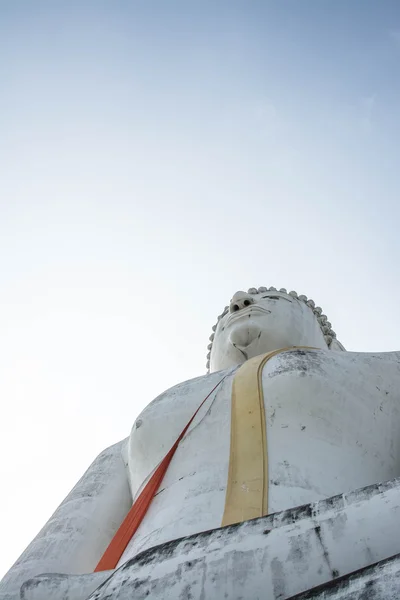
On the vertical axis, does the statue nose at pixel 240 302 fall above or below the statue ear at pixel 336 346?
above

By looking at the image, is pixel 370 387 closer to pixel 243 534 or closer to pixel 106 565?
pixel 106 565

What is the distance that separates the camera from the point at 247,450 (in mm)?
3957

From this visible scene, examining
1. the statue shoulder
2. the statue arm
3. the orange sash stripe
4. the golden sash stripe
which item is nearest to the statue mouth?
the statue shoulder

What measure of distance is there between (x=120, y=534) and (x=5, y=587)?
723mm

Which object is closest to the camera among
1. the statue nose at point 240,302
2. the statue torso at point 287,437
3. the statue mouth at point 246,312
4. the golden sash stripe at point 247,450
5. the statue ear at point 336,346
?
the golden sash stripe at point 247,450

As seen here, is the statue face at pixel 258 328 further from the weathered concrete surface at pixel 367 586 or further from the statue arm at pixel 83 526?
the weathered concrete surface at pixel 367 586

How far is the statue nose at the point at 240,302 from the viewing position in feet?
20.7

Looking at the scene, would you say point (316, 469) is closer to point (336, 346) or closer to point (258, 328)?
point (258, 328)

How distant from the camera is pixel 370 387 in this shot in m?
4.64

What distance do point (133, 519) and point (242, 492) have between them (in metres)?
0.69

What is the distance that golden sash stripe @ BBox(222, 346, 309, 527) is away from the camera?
136 inches

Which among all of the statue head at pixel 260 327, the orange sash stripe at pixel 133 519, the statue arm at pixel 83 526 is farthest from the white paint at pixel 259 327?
the orange sash stripe at pixel 133 519

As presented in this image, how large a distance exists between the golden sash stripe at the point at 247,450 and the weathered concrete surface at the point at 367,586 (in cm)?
126

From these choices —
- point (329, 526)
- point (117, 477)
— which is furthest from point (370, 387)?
→ point (329, 526)
